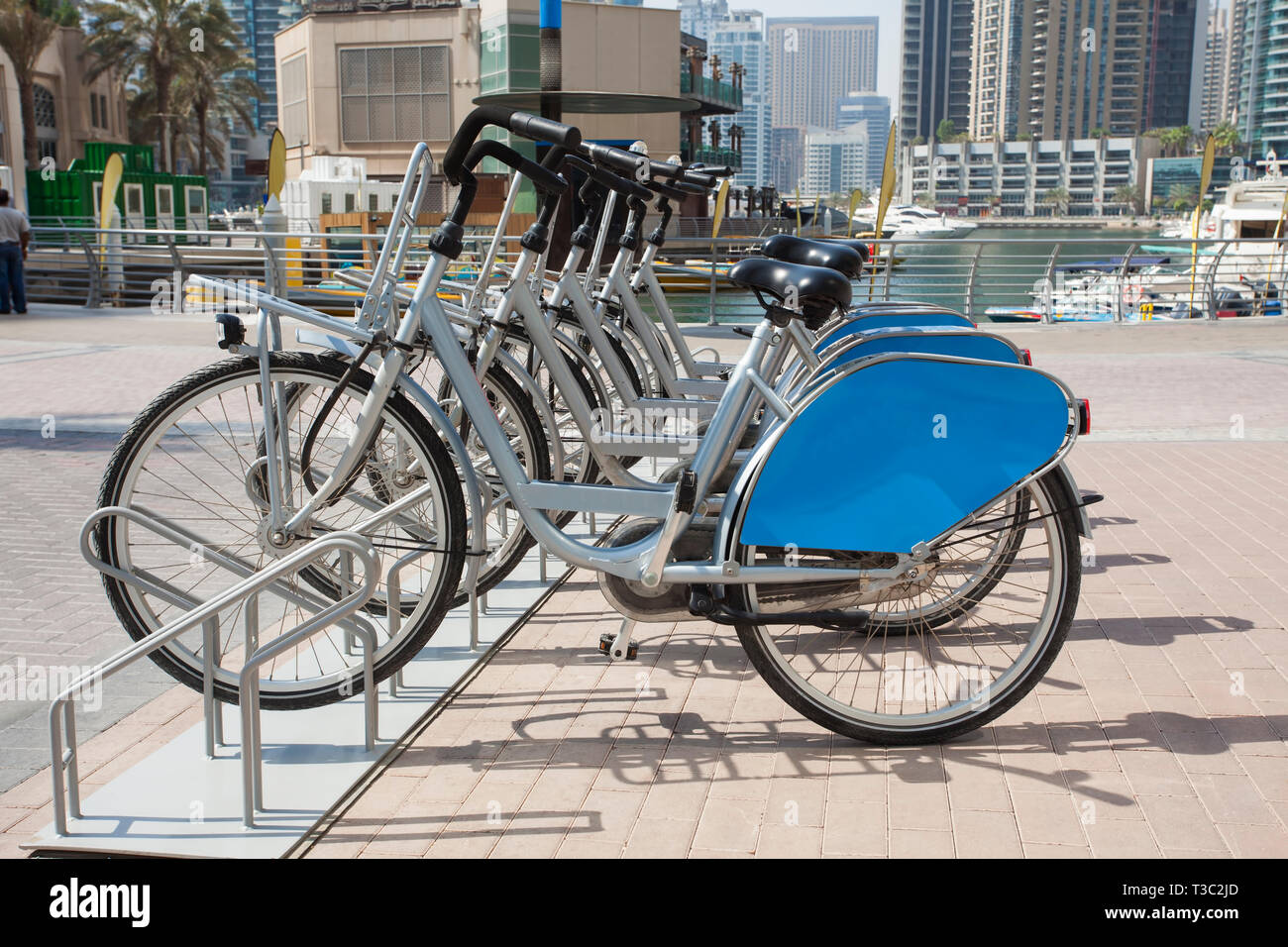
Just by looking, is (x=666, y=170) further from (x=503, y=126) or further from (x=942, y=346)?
(x=942, y=346)

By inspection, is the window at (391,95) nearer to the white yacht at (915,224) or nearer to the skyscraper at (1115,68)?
the white yacht at (915,224)

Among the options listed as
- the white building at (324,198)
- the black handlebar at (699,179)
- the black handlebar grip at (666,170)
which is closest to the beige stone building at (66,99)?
the white building at (324,198)

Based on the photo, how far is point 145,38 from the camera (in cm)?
5175

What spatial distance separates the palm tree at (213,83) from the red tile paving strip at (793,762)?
175 ft

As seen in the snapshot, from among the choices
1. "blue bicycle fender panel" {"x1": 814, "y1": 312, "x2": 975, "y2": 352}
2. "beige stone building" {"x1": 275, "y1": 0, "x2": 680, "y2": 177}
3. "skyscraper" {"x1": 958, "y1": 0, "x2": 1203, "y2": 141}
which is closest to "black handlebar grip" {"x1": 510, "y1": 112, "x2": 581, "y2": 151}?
"blue bicycle fender panel" {"x1": 814, "y1": 312, "x2": 975, "y2": 352}

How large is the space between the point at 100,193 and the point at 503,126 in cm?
4122

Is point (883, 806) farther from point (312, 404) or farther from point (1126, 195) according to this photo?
point (1126, 195)

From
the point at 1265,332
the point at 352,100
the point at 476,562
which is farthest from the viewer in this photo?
the point at 352,100

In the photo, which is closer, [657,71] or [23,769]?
[23,769]

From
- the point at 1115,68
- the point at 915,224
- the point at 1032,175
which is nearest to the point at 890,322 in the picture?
the point at 915,224

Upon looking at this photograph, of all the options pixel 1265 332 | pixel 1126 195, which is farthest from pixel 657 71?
pixel 1126 195

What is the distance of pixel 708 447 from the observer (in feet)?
11.0

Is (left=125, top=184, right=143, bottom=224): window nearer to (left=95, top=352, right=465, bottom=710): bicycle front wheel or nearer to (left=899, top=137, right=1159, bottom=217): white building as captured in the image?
(left=95, top=352, right=465, bottom=710): bicycle front wheel
